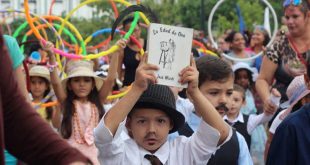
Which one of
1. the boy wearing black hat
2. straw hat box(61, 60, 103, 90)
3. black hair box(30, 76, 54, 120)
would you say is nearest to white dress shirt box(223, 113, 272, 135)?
straw hat box(61, 60, 103, 90)

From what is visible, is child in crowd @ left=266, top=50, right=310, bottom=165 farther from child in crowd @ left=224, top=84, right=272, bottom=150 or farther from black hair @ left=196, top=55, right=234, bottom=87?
child in crowd @ left=224, top=84, right=272, bottom=150

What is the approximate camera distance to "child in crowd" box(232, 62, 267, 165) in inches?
324

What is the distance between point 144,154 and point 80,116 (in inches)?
129

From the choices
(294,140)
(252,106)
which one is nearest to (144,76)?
(294,140)

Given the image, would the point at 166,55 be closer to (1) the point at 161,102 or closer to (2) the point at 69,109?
(1) the point at 161,102

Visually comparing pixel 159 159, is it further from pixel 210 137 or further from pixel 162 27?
pixel 162 27

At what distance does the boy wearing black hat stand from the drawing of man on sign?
0.20 ft

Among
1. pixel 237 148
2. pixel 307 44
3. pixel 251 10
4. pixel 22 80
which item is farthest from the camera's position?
pixel 251 10

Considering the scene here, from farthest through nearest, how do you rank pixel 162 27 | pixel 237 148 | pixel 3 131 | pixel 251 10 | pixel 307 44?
pixel 251 10, pixel 307 44, pixel 237 148, pixel 162 27, pixel 3 131

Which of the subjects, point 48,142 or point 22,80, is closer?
point 48,142

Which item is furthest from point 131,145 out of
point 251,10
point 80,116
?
point 251,10

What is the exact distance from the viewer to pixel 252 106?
9602 millimetres

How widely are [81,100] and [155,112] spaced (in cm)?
342

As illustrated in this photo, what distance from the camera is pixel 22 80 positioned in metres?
4.57
